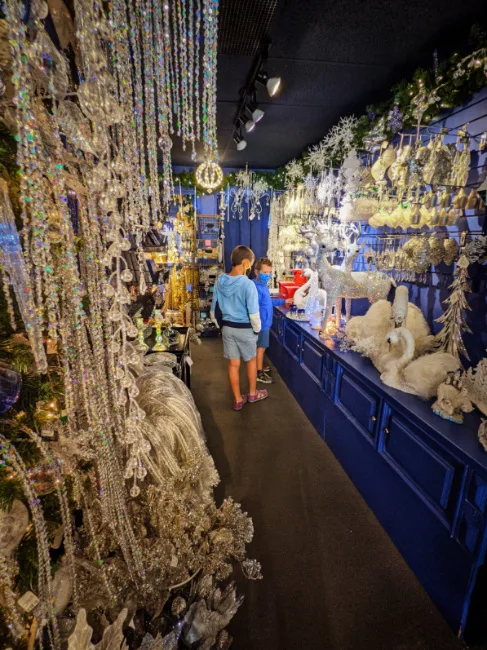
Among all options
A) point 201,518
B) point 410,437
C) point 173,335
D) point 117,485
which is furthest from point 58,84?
point 173,335

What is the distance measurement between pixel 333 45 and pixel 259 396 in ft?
10.6

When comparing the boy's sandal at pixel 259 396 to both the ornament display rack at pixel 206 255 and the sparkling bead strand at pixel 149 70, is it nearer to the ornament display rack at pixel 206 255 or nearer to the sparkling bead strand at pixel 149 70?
the sparkling bead strand at pixel 149 70

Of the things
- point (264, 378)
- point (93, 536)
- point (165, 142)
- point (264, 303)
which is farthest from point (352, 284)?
point (93, 536)

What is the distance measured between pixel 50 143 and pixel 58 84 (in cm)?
16

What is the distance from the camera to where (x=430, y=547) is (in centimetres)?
167

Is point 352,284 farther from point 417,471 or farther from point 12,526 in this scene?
point 12,526

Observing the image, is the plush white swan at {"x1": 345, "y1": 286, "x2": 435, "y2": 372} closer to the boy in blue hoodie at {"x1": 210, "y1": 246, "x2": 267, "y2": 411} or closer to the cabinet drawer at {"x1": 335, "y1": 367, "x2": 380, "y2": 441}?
the cabinet drawer at {"x1": 335, "y1": 367, "x2": 380, "y2": 441}

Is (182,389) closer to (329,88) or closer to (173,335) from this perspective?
(173,335)

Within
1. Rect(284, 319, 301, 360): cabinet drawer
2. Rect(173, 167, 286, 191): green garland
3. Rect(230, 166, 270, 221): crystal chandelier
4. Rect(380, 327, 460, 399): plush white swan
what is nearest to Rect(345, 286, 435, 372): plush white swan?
Rect(380, 327, 460, 399): plush white swan

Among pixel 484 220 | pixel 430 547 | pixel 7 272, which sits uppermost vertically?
pixel 484 220

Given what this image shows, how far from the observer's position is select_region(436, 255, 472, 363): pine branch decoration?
202cm

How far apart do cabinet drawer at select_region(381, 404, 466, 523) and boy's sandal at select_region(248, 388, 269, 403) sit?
1837 millimetres

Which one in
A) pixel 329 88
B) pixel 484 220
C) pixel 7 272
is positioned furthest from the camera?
pixel 329 88

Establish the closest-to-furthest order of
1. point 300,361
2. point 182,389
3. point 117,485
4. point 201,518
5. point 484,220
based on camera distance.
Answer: point 117,485 < point 201,518 < point 484,220 < point 182,389 < point 300,361
